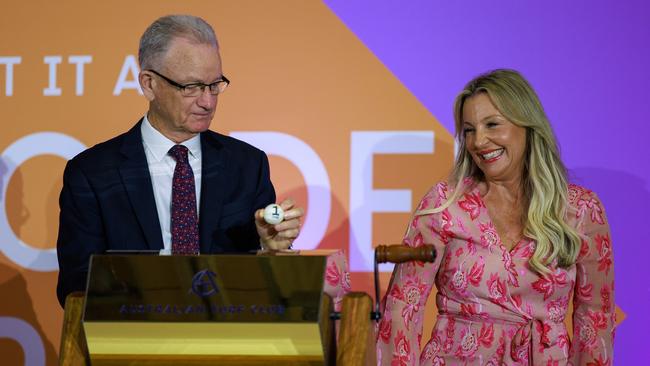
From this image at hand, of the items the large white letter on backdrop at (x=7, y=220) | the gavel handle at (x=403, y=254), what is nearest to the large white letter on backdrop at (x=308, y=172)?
the large white letter on backdrop at (x=7, y=220)

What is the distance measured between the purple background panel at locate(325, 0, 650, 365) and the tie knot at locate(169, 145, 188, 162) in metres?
0.92

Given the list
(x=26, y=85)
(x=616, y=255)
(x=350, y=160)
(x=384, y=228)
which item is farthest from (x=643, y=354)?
(x=26, y=85)

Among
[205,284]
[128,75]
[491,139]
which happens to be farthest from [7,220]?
[205,284]

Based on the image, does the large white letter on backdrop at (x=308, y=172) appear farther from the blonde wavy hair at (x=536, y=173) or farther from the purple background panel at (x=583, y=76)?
the blonde wavy hair at (x=536, y=173)

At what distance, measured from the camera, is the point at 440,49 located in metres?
3.04

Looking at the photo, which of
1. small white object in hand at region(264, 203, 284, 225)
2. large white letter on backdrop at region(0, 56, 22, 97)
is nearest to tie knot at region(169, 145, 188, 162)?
small white object in hand at region(264, 203, 284, 225)

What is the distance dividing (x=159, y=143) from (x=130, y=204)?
0.19 m

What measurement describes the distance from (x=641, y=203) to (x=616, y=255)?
0.18m

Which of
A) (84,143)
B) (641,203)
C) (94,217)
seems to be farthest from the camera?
(84,143)

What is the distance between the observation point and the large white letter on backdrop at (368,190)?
305 centimetres

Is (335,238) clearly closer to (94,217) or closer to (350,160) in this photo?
(350,160)

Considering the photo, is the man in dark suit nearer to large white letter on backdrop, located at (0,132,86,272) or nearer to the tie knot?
the tie knot

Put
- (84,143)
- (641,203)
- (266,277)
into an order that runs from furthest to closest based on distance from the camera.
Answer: (84,143) → (641,203) → (266,277)

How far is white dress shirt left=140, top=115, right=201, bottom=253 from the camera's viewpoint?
2.32 m
